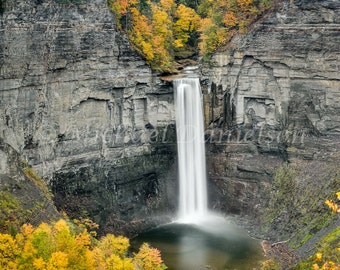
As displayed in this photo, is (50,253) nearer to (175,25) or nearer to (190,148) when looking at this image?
(190,148)

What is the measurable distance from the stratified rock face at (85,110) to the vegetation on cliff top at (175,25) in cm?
231

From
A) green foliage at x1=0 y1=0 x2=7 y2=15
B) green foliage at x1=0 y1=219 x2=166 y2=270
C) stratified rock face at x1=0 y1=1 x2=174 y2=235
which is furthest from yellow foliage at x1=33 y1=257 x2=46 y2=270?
green foliage at x1=0 y1=0 x2=7 y2=15

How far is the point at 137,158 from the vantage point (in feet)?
206

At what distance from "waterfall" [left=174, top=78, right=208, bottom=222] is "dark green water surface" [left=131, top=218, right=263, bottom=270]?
319cm

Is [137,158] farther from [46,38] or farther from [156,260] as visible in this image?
[156,260]

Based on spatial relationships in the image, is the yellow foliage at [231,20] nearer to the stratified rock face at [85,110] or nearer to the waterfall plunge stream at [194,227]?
the waterfall plunge stream at [194,227]

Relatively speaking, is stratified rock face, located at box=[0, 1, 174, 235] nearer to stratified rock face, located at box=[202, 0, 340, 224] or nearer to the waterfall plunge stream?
the waterfall plunge stream

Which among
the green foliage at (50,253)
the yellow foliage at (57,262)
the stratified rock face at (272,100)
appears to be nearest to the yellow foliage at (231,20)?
the stratified rock face at (272,100)

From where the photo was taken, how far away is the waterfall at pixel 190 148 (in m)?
63.6

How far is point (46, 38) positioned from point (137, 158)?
15.3m

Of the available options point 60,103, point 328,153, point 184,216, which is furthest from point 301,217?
point 60,103

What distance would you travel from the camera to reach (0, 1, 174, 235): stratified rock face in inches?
2094

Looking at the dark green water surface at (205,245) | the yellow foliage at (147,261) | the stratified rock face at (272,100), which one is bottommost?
the dark green water surface at (205,245)

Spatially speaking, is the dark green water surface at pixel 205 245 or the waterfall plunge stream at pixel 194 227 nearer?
the dark green water surface at pixel 205 245
